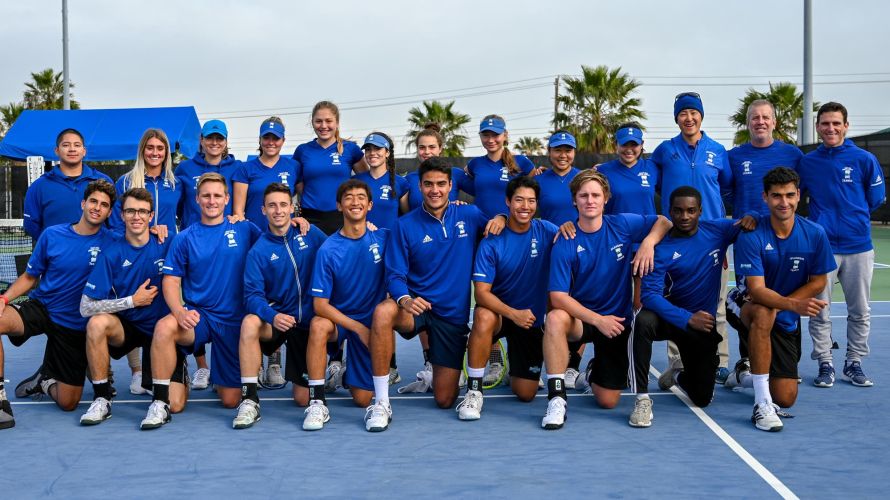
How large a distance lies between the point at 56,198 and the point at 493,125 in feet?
10.6

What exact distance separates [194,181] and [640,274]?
3.45 metres

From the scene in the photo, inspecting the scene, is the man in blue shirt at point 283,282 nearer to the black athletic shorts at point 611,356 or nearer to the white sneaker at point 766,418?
the black athletic shorts at point 611,356

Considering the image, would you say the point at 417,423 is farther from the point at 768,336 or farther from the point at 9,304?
the point at 9,304

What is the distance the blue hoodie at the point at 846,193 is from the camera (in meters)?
6.23

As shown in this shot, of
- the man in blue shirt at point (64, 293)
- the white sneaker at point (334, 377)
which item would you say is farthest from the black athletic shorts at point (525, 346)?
the man in blue shirt at point (64, 293)

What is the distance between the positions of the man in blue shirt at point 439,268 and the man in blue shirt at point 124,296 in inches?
60.6

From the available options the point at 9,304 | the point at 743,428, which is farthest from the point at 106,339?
the point at 743,428

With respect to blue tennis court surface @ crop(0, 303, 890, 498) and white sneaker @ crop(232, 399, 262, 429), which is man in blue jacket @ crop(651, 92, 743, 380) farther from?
white sneaker @ crop(232, 399, 262, 429)

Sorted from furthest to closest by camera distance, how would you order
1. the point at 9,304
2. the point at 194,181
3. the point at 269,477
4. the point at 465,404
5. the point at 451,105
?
the point at 451,105 < the point at 194,181 < the point at 9,304 < the point at 465,404 < the point at 269,477

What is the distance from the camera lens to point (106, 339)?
546 cm

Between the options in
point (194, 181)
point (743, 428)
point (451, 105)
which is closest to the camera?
point (743, 428)

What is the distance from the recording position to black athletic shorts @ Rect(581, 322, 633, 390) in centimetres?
550

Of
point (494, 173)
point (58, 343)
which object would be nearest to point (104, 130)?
point (58, 343)

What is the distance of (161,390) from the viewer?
17.4ft
